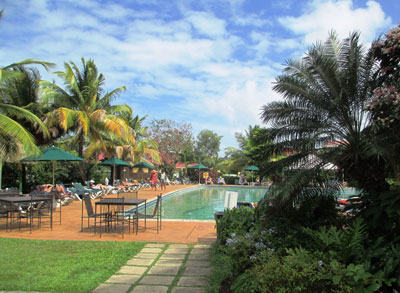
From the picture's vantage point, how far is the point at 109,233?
26.4 feet

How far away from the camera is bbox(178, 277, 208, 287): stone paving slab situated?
434 cm

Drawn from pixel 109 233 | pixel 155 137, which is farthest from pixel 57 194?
pixel 155 137

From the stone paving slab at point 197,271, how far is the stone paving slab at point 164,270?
169 mm

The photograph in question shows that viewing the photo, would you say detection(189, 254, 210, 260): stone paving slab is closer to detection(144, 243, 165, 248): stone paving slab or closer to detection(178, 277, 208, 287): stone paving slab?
detection(144, 243, 165, 248): stone paving slab

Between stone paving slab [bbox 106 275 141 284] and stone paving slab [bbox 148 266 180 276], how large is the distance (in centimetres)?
28

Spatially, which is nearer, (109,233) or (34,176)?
(109,233)

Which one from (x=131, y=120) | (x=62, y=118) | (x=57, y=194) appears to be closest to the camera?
(x=57, y=194)

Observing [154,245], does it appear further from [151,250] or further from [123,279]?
[123,279]

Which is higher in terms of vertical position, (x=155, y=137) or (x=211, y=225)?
(x=155, y=137)

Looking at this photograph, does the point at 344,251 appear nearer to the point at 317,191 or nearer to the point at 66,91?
the point at 317,191

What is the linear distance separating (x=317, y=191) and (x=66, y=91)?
17990 millimetres

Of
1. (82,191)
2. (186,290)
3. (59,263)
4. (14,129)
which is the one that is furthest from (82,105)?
(186,290)

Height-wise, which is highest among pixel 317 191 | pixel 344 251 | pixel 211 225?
pixel 317 191

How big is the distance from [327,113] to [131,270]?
4.03 meters
